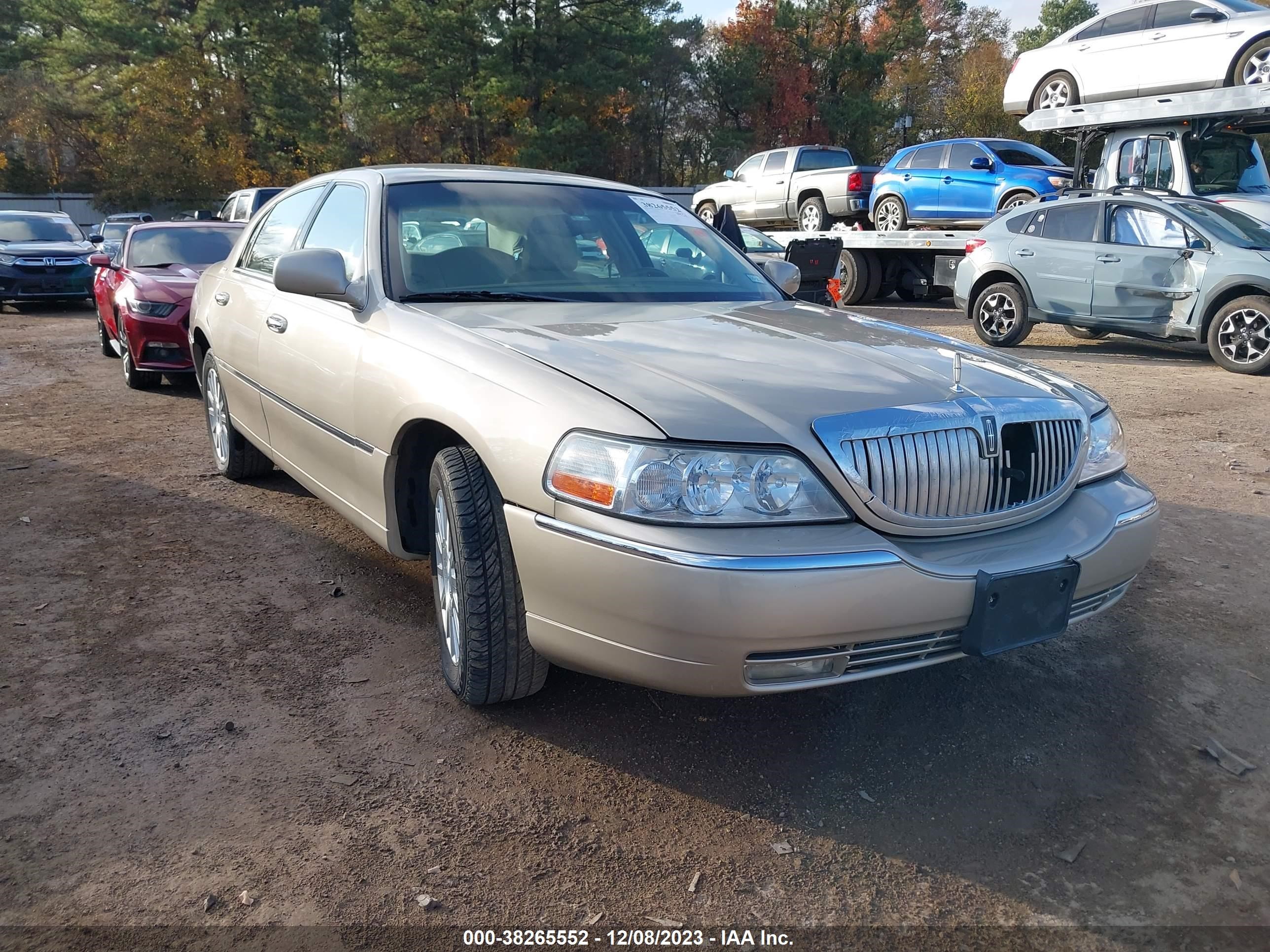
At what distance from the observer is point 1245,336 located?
30.7 ft

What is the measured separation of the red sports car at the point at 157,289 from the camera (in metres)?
7.79

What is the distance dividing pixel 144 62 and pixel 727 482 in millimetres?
42317

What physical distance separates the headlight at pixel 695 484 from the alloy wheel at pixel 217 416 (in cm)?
341

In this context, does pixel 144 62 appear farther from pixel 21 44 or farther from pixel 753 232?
pixel 753 232

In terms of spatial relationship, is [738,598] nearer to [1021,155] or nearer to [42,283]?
[1021,155]

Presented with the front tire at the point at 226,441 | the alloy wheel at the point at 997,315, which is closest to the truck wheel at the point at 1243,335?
the alloy wheel at the point at 997,315

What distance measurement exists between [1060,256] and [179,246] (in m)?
8.89

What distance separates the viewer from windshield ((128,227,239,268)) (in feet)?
28.3

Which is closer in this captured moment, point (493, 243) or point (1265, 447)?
point (493, 243)

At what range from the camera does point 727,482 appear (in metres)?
2.31

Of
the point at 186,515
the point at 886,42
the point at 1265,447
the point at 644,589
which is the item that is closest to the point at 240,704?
the point at 644,589


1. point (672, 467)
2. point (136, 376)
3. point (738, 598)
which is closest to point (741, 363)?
point (672, 467)

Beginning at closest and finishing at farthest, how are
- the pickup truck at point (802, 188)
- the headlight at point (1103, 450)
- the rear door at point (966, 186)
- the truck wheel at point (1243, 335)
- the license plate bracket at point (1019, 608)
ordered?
the license plate bracket at point (1019, 608)
the headlight at point (1103, 450)
the truck wheel at point (1243, 335)
the rear door at point (966, 186)
the pickup truck at point (802, 188)

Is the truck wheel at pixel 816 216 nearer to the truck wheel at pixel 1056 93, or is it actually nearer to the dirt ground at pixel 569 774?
the truck wheel at pixel 1056 93
